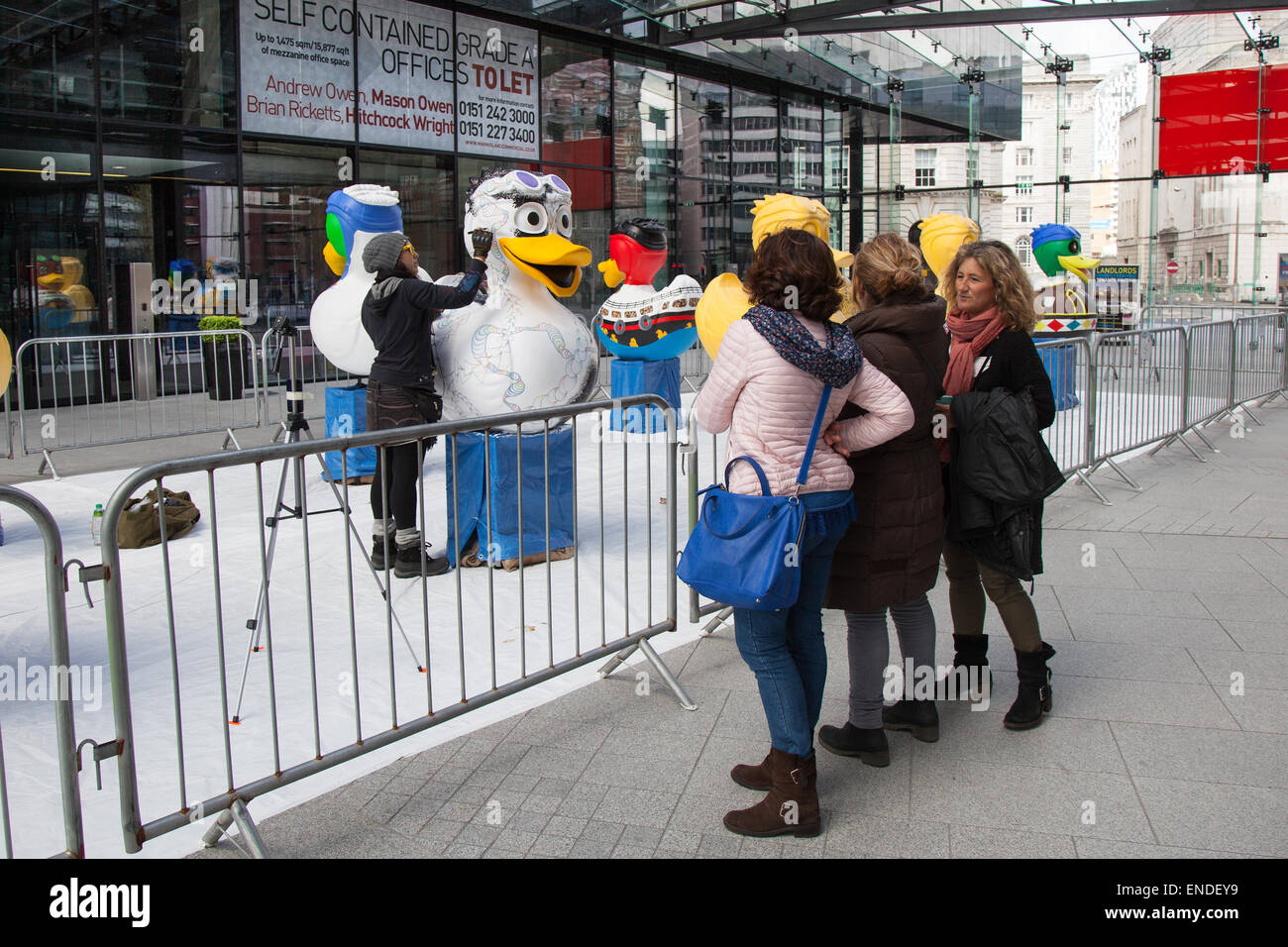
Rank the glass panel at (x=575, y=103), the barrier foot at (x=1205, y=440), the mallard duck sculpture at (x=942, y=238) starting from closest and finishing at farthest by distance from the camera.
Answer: the barrier foot at (x=1205, y=440)
the mallard duck sculpture at (x=942, y=238)
the glass panel at (x=575, y=103)

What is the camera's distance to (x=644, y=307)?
8953 millimetres

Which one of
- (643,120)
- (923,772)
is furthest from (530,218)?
(643,120)

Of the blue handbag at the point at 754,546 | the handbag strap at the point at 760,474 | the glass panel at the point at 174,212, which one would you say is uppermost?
the glass panel at the point at 174,212

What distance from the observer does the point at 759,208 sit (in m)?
6.68

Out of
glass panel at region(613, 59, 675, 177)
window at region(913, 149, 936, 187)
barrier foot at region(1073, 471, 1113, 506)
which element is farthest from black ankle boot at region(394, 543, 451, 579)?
window at region(913, 149, 936, 187)

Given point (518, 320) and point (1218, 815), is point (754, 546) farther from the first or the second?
point (518, 320)

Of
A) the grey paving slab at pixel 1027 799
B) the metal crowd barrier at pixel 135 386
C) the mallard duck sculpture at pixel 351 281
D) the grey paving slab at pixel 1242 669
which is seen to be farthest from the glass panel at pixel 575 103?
the grey paving slab at pixel 1027 799

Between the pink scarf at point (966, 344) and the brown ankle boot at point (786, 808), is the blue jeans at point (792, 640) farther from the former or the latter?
the pink scarf at point (966, 344)

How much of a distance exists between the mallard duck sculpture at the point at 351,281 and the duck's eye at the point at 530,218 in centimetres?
176

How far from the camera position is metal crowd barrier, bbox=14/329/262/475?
10.8m

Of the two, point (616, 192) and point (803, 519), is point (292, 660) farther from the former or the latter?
point (616, 192)

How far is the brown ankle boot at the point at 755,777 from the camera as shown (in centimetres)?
354

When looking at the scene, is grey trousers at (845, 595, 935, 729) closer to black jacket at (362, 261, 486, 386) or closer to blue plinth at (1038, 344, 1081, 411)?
black jacket at (362, 261, 486, 386)

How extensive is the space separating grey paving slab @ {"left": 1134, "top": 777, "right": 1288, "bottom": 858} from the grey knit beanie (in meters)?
4.47
